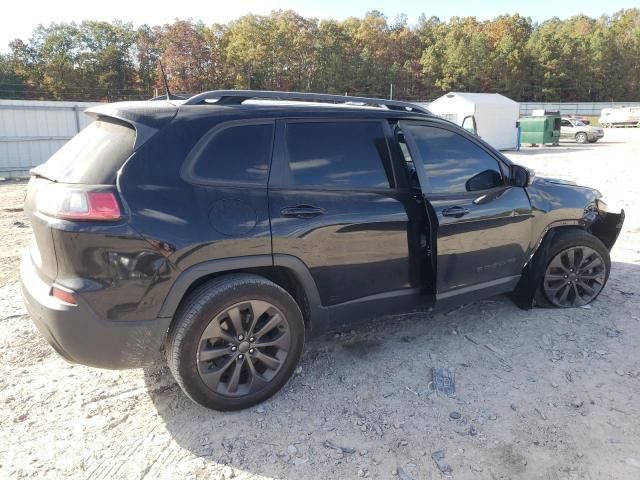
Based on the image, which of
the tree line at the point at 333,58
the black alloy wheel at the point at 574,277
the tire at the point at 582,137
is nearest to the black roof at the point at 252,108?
the black alloy wheel at the point at 574,277

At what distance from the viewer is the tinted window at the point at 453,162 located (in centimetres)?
351

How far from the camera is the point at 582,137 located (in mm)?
29766

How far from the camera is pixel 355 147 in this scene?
128 inches

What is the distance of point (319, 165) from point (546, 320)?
2.49 m

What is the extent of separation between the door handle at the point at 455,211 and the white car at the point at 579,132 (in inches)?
1208

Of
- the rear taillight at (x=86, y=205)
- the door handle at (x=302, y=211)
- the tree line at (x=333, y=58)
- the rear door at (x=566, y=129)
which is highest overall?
the tree line at (x=333, y=58)

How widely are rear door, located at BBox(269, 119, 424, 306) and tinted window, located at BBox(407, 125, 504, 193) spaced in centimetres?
29

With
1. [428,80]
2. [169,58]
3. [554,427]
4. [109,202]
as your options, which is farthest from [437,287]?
[428,80]

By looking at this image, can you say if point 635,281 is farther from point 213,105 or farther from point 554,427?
point 213,105

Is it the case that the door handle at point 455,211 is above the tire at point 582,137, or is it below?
above

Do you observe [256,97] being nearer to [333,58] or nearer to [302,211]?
[302,211]

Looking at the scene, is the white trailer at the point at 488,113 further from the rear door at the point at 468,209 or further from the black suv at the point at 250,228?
the black suv at the point at 250,228

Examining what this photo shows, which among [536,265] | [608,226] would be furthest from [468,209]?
[608,226]

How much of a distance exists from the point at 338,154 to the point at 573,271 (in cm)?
257
